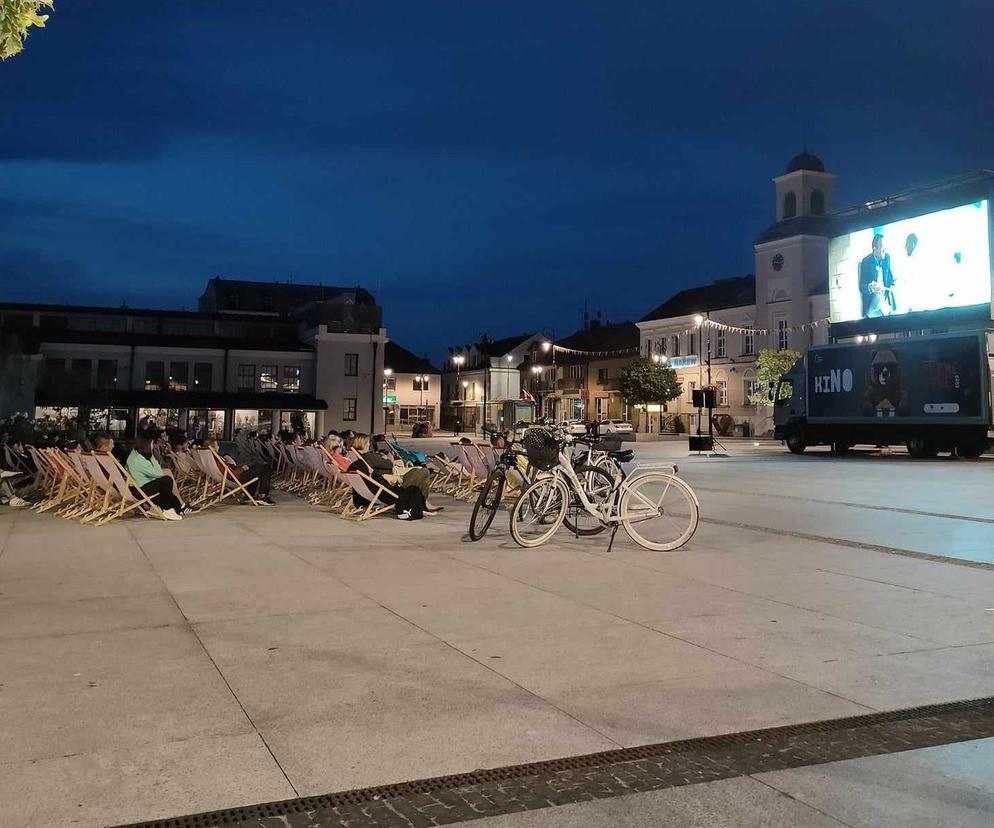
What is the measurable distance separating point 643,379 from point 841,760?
62.9m

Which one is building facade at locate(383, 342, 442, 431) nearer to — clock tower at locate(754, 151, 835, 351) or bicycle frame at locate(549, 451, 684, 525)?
clock tower at locate(754, 151, 835, 351)

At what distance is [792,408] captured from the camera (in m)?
34.4

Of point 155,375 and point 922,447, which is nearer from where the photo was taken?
point 922,447

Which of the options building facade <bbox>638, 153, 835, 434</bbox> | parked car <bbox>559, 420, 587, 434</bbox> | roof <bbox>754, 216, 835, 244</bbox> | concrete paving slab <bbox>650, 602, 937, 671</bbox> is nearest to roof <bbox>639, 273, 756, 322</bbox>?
building facade <bbox>638, 153, 835, 434</bbox>

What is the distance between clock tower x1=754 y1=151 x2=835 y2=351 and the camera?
194ft

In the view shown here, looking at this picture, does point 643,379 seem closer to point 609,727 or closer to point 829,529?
point 829,529

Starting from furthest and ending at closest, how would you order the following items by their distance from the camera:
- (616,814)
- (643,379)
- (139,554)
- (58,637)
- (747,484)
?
(643,379) → (747,484) → (139,554) → (58,637) → (616,814)

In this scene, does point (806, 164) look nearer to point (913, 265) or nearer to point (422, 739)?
point (913, 265)

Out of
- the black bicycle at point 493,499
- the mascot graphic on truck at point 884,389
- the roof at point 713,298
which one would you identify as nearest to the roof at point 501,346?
the roof at point 713,298

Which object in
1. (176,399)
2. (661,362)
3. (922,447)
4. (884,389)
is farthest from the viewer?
(661,362)

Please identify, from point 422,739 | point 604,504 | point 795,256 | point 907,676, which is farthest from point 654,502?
point 795,256

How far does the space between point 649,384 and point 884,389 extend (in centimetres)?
3559

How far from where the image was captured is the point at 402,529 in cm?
Answer: 1028

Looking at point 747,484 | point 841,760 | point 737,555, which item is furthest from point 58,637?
point 747,484
